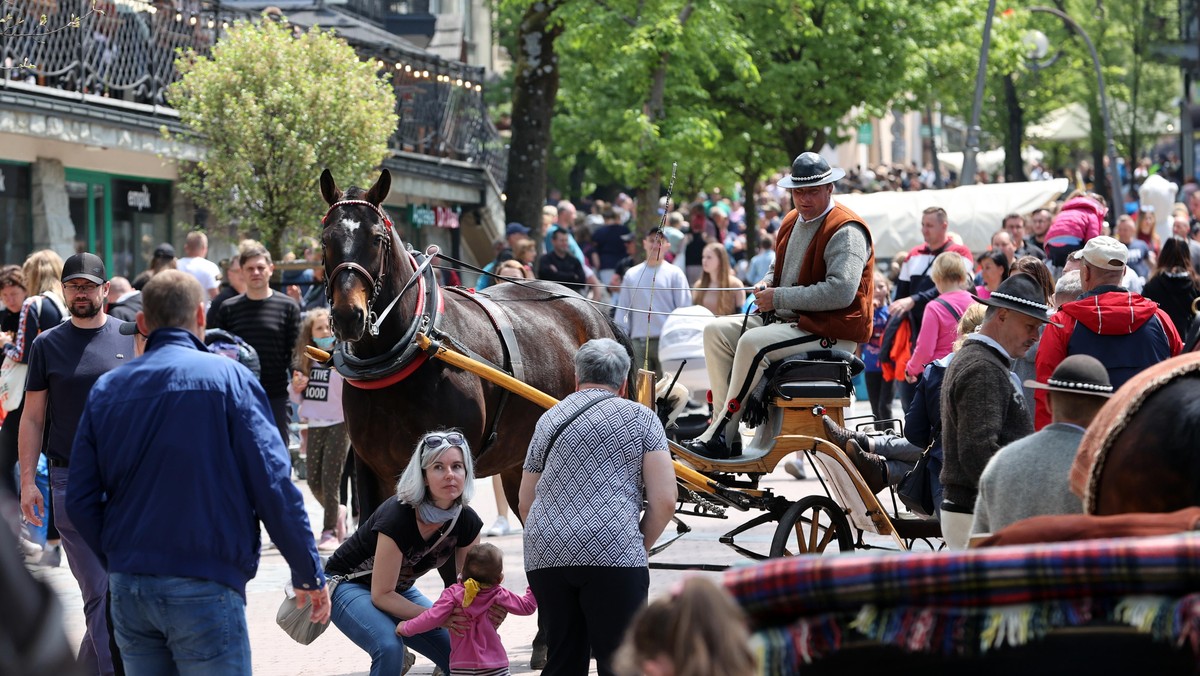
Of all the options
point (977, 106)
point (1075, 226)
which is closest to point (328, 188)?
point (1075, 226)

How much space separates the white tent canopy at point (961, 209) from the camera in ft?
83.7

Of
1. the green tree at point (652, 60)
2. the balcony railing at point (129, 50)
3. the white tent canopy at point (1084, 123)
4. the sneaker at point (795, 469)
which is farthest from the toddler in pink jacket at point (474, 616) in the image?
the white tent canopy at point (1084, 123)

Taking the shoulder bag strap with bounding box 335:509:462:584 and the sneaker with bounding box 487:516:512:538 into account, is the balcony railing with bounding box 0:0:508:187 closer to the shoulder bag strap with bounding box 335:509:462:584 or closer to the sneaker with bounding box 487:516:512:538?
the sneaker with bounding box 487:516:512:538

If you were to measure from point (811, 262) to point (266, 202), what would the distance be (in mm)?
9584

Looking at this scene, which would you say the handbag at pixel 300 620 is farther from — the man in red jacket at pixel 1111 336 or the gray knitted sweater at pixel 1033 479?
the man in red jacket at pixel 1111 336

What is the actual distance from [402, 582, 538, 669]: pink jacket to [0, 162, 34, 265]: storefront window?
13.6 meters

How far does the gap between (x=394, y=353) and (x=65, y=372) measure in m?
1.59

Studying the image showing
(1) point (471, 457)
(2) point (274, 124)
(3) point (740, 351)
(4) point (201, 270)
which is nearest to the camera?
(1) point (471, 457)

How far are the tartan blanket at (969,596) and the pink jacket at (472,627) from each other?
3.39 m

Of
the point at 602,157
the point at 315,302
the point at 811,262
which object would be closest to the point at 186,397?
the point at 811,262

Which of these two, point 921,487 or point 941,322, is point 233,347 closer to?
point 921,487

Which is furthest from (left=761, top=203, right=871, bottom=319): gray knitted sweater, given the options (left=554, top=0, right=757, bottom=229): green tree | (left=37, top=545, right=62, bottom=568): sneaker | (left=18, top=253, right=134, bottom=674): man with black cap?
(left=554, top=0, right=757, bottom=229): green tree

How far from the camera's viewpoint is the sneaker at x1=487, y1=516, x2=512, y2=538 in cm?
1235

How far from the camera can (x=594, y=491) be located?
258 inches
